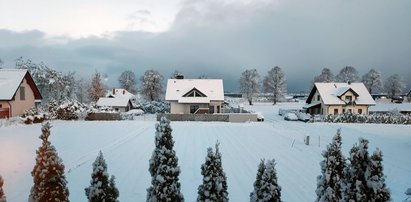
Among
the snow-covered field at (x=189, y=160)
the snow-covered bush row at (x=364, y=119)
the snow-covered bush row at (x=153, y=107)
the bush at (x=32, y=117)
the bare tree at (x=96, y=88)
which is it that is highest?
the bare tree at (x=96, y=88)

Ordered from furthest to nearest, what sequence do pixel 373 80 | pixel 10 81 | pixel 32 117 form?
pixel 373 80
pixel 10 81
pixel 32 117

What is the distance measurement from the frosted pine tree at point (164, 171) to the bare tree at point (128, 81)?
3710 inches

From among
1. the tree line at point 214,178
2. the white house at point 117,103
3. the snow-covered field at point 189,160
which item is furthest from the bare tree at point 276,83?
the tree line at point 214,178

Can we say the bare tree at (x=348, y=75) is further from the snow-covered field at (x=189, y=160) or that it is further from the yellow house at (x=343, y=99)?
the snow-covered field at (x=189, y=160)

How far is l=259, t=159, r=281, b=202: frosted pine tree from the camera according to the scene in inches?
235

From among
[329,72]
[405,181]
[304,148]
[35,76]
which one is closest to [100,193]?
[405,181]

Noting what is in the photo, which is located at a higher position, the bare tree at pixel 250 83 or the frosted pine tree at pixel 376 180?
the bare tree at pixel 250 83

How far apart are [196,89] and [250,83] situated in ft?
144

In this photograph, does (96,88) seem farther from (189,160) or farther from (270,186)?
(270,186)

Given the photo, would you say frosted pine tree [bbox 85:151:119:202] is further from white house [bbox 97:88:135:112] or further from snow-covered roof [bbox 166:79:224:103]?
white house [bbox 97:88:135:112]

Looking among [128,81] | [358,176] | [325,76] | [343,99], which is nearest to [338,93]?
[343,99]

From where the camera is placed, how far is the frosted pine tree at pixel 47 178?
21.4ft

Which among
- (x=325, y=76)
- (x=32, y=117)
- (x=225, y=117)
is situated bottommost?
(x=225, y=117)

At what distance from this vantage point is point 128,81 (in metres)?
98.8
